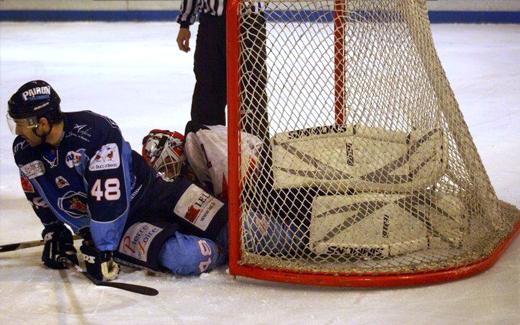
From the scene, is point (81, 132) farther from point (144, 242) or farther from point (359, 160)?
point (359, 160)

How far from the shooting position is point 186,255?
8.70 feet

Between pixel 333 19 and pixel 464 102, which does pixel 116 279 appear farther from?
pixel 464 102

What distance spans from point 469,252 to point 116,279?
3.26ft

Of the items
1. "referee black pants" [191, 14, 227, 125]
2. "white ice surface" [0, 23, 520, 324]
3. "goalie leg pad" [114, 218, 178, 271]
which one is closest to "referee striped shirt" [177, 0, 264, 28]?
"referee black pants" [191, 14, 227, 125]

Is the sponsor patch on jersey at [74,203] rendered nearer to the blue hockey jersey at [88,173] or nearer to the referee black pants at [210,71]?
the blue hockey jersey at [88,173]

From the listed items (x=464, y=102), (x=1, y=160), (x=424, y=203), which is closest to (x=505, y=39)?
(x=464, y=102)

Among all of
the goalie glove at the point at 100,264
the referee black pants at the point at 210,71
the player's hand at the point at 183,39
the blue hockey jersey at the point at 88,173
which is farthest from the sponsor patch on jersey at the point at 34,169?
the player's hand at the point at 183,39

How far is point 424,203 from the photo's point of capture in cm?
275

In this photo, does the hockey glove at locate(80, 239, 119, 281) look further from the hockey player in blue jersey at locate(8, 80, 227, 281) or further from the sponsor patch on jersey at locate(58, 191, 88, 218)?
the sponsor patch on jersey at locate(58, 191, 88, 218)

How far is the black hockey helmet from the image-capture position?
2512 mm

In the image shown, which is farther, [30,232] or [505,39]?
[505,39]

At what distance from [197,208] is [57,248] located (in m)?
0.42

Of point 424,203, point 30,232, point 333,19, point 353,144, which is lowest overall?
point 30,232

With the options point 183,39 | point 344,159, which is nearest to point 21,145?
point 344,159
